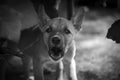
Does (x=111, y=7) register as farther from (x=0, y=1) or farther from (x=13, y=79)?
(x=13, y=79)

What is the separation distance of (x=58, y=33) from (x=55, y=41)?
121 millimetres

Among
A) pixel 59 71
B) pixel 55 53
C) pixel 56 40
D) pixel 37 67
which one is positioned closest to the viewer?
pixel 56 40

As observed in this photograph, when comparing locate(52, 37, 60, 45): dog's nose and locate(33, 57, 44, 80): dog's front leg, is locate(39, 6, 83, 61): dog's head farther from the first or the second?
locate(33, 57, 44, 80): dog's front leg

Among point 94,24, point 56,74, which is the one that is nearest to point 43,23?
point 56,74

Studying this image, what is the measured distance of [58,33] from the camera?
10.9ft

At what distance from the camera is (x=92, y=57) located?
16.7ft

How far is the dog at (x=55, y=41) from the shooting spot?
3.31 m

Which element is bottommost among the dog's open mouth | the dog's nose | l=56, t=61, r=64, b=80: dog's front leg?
l=56, t=61, r=64, b=80: dog's front leg

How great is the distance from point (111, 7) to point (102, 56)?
267 centimetres

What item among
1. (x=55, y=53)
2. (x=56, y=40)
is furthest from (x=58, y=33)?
(x=55, y=53)

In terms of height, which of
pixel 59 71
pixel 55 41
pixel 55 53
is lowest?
pixel 59 71

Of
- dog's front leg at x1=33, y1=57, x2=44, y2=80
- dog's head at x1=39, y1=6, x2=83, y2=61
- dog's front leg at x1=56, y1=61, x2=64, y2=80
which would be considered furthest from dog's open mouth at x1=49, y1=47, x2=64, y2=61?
dog's front leg at x1=56, y1=61, x2=64, y2=80

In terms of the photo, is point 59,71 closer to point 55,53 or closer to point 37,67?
point 37,67

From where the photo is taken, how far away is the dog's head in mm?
3285
